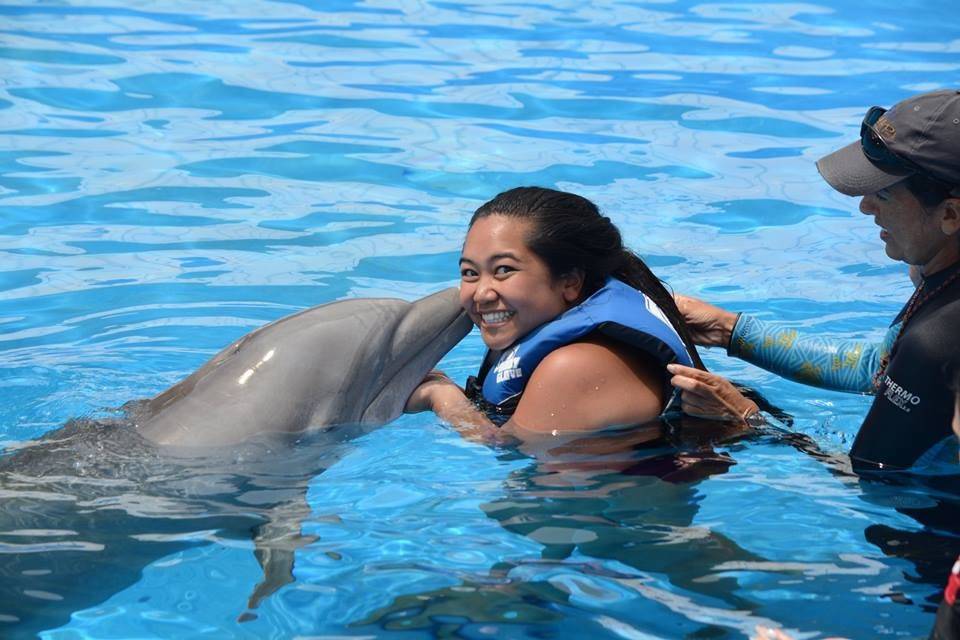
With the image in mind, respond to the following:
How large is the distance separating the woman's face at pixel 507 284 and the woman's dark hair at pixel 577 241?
0.14ft

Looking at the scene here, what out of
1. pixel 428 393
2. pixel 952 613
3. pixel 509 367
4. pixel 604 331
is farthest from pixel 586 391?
pixel 952 613

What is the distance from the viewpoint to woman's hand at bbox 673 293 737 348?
6.00 m

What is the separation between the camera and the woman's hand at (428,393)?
18.1 feet

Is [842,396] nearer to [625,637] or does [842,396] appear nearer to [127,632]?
[625,637]

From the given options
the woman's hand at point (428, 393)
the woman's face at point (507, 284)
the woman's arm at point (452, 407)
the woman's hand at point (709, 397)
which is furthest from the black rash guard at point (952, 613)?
the woman's hand at point (428, 393)

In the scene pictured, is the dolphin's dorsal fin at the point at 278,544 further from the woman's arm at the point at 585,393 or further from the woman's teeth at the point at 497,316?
the woman's teeth at the point at 497,316

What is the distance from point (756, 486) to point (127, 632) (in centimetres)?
231

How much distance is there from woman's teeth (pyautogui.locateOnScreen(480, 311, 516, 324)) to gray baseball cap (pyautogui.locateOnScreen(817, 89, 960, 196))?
4.31 ft

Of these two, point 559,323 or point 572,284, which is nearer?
point 559,323

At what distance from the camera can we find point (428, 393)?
559 cm

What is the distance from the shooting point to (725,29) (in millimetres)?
13953

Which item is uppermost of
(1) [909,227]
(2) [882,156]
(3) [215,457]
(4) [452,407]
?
(2) [882,156]

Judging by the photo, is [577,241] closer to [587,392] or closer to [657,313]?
[657,313]

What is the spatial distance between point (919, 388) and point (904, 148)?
809mm
